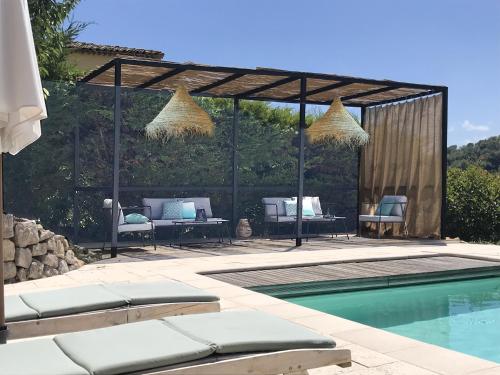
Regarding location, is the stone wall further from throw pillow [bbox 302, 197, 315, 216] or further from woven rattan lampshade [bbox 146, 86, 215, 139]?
throw pillow [bbox 302, 197, 315, 216]

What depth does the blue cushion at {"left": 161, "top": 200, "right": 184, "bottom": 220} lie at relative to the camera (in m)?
9.39

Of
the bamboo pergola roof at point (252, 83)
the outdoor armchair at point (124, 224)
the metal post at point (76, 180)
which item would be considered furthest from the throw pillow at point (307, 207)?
the metal post at point (76, 180)

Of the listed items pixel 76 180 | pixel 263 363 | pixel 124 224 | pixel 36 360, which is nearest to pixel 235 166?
pixel 124 224

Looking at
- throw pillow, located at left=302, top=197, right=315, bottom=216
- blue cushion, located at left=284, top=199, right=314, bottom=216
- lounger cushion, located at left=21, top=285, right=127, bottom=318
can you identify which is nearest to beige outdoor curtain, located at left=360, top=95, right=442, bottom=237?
throw pillow, located at left=302, top=197, right=315, bottom=216

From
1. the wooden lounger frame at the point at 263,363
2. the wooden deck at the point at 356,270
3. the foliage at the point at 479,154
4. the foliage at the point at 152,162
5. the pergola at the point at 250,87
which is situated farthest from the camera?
the foliage at the point at 479,154

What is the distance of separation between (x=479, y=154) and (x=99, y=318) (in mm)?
23400

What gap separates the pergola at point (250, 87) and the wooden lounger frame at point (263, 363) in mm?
5659

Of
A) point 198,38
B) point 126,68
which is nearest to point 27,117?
point 126,68

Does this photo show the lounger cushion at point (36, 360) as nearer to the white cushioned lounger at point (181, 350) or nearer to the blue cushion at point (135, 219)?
the white cushioned lounger at point (181, 350)

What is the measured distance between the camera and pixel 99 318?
3297 millimetres

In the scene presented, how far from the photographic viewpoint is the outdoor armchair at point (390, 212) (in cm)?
1065

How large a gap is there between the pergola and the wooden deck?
2098 millimetres

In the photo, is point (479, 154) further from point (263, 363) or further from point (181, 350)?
point (181, 350)

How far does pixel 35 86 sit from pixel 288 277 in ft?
13.8
